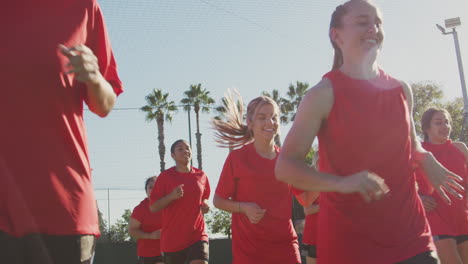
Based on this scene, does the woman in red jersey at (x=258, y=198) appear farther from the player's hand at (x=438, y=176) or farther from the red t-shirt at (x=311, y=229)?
the red t-shirt at (x=311, y=229)

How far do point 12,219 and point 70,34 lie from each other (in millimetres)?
715

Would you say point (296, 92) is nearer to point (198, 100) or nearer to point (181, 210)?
point (198, 100)

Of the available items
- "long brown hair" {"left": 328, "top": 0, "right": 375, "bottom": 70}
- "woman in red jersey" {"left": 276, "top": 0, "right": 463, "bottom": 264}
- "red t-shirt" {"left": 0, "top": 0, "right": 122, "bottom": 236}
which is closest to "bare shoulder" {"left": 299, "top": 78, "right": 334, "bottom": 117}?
"woman in red jersey" {"left": 276, "top": 0, "right": 463, "bottom": 264}

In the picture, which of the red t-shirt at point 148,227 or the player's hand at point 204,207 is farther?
the red t-shirt at point 148,227

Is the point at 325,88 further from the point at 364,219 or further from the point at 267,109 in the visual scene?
the point at 267,109

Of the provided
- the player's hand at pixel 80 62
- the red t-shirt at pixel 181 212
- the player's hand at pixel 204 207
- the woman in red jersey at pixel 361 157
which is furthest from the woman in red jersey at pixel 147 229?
the player's hand at pixel 80 62

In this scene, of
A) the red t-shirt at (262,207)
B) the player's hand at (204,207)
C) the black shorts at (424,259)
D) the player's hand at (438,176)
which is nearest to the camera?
the black shorts at (424,259)

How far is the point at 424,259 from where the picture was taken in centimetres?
282

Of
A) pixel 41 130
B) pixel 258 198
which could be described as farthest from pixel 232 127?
pixel 41 130

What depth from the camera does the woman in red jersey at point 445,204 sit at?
617 centimetres

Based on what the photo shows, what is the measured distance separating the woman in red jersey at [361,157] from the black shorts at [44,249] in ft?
3.36

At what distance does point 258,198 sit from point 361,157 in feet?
7.42

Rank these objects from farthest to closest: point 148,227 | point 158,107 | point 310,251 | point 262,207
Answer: point 158,107
point 148,227
point 310,251
point 262,207

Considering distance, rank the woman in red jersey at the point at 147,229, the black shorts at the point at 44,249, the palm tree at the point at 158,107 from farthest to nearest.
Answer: the palm tree at the point at 158,107 → the woman in red jersey at the point at 147,229 → the black shorts at the point at 44,249
